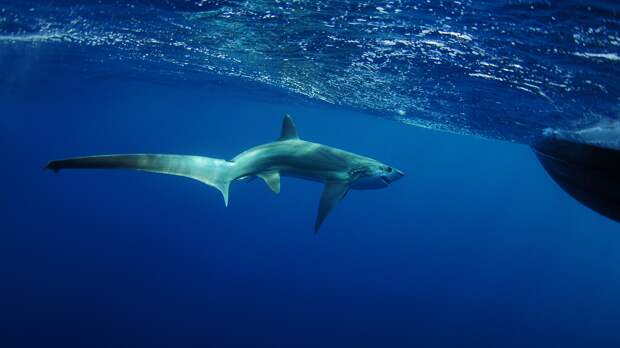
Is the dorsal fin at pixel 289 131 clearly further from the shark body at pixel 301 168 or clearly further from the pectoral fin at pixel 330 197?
the pectoral fin at pixel 330 197

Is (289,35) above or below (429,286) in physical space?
above

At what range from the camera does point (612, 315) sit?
39.7 m

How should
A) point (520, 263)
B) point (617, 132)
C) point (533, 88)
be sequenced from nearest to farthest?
point (617, 132) < point (533, 88) < point (520, 263)

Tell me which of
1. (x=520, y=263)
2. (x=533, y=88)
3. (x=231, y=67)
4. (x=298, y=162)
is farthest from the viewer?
(x=520, y=263)

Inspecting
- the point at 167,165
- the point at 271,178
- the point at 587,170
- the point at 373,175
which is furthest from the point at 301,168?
the point at 587,170

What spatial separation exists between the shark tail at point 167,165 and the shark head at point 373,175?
102 inches

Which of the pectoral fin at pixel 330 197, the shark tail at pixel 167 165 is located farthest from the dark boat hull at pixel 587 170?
the shark tail at pixel 167 165

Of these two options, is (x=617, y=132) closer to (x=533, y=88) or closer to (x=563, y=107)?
(x=533, y=88)

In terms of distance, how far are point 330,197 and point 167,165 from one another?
130 inches

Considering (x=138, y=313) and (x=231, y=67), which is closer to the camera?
(x=231, y=67)

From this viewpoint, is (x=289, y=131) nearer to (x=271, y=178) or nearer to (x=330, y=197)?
(x=271, y=178)

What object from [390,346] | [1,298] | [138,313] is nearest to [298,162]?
[390,346]

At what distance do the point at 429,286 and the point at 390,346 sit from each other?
57.4ft

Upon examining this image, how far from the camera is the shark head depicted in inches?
281
